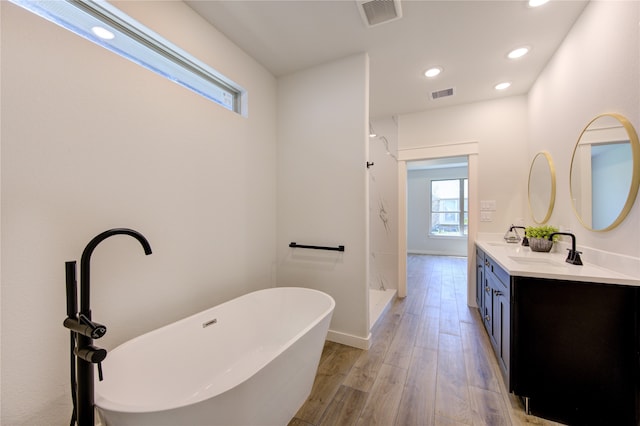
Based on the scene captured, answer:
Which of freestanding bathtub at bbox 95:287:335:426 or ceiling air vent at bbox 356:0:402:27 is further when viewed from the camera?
ceiling air vent at bbox 356:0:402:27

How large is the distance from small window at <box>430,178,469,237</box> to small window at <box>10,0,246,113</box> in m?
6.79

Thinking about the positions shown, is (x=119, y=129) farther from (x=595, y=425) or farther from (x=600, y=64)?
(x=595, y=425)

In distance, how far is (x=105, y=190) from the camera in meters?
1.33

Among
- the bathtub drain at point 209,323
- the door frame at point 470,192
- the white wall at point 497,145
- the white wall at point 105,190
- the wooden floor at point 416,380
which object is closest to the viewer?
the white wall at point 105,190

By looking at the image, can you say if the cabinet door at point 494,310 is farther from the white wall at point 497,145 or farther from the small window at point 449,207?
the small window at point 449,207

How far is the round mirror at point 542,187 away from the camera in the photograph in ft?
7.72

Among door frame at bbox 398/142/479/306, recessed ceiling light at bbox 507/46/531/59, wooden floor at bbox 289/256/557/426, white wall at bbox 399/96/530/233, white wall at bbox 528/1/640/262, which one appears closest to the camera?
white wall at bbox 528/1/640/262

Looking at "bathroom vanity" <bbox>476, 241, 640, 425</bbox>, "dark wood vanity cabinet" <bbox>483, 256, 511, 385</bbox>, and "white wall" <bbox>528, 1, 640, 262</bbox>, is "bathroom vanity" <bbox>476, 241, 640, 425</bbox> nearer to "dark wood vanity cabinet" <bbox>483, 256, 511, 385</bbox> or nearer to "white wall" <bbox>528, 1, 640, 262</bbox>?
"dark wood vanity cabinet" <bbox>483, 256, 511, 385</bbox>

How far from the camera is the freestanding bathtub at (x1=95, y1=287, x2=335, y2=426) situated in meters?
0.90

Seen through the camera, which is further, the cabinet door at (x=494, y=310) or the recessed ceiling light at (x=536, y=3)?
the cabinet door at (x=494, y=310)

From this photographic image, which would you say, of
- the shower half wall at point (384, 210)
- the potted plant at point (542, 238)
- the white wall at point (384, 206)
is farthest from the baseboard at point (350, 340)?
the potted plant at point (542, 238)

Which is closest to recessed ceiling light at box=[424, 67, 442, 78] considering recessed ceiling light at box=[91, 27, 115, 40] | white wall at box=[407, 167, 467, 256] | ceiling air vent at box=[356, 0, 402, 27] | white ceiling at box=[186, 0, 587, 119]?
white ceiling at box=[186, 0, 587, 119]

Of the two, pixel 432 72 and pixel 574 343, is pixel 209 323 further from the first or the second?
pixel 432 72

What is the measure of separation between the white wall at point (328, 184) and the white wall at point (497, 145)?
1.82m
